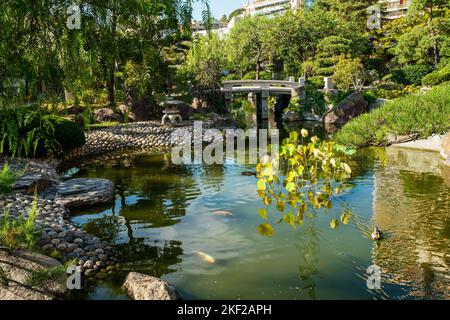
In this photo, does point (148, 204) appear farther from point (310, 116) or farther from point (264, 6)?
point (264, 6)

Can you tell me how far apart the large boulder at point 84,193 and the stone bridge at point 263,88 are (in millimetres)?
25468

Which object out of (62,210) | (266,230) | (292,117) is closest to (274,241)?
(266,230)

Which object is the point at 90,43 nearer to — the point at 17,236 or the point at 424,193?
the point at 17,236

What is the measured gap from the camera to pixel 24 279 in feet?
23.9

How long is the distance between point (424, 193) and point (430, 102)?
584cm

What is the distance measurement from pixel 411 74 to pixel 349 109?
1147 centimetres

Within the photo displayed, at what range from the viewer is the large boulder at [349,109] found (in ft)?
112

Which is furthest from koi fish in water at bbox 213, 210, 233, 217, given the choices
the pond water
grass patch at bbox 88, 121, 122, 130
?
grass patch at bbox 88, 121, 122, 130

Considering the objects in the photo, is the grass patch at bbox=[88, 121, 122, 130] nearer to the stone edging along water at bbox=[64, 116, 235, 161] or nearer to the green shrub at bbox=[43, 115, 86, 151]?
the stone edging along water at bbox=[64, 116, 235, 161]

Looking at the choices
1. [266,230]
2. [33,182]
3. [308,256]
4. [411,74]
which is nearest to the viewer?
[308,256]

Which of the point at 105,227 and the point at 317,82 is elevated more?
the point at 317,82

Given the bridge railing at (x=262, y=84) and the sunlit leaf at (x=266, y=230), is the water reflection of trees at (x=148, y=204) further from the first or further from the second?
the bridge railing at (x=262, y=84)

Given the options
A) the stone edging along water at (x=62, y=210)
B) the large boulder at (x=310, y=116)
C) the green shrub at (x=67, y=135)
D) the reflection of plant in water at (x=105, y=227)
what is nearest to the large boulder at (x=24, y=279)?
the stone edging along water at (x=62, y=210)
